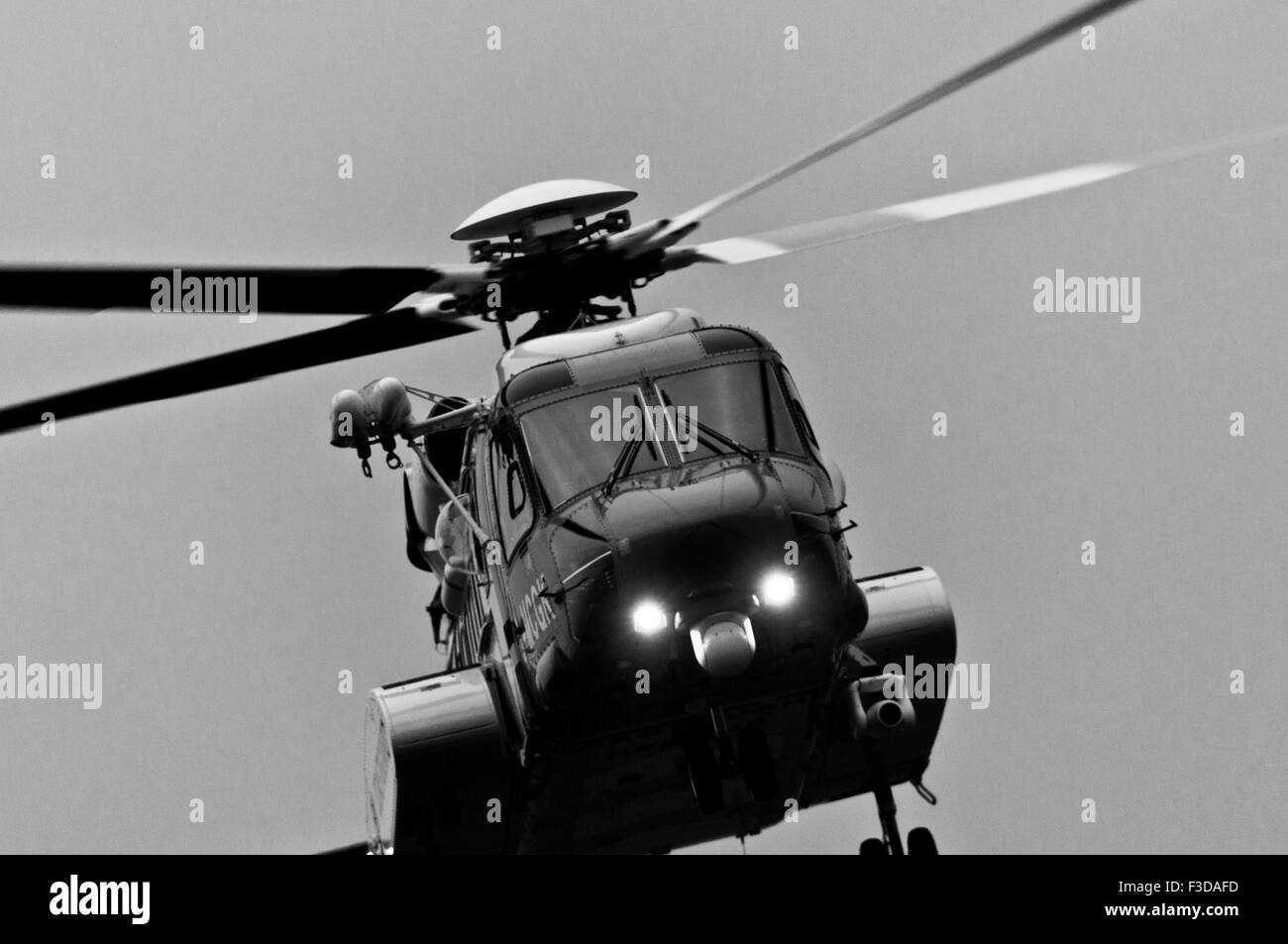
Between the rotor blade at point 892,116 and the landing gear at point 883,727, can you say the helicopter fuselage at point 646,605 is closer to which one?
the landing gear at point 883,727

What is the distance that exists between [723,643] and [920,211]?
3953 millimetres

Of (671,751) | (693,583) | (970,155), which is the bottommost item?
(671,751)

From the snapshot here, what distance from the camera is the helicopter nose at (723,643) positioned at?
13.6 m

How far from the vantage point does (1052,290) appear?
1795 cm

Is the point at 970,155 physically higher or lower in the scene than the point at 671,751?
higher

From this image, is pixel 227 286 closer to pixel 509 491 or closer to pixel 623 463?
pixel 509 491

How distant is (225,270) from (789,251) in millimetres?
4356

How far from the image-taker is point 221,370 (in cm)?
1530

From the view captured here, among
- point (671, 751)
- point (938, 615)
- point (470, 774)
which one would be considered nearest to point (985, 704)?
point (938, 615)

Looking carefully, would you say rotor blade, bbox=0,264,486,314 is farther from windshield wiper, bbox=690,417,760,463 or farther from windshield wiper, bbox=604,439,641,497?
windshield wiper, bbox=690,417,760,463
